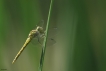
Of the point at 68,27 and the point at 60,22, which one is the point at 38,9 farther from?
the point at 68,27

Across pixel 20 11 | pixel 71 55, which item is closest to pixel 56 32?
pixel 71 55

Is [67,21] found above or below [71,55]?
above

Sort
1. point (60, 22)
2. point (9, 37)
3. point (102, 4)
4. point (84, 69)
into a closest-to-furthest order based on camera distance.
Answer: point (84, 69) < point (102, 4) < point (60, 22) < point (9, 37)

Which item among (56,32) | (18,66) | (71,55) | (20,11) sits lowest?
(18,66)

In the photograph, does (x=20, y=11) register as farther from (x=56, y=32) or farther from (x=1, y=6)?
(x=56, y=32)

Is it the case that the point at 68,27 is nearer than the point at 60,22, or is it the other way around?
the point at 68,27

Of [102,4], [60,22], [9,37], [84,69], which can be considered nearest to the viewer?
[84,69]
